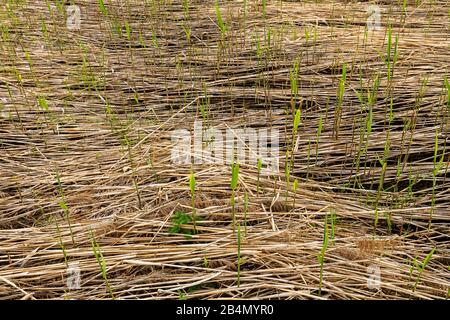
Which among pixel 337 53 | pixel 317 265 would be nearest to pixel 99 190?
pixel 317 265

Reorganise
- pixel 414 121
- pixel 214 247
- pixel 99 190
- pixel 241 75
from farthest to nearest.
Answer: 1. pixel 241 75
2. pixel 414 121
3. pixel 99 190
4. pixel 214 247

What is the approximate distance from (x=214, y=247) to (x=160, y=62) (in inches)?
59.7

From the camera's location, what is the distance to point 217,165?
74.5 inches

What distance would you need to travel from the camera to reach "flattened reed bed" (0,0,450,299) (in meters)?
1.46

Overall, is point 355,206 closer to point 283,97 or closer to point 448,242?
point 448,242

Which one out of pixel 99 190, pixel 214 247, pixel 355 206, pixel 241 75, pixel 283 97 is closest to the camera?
pixel 214 247

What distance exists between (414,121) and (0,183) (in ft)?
5.74

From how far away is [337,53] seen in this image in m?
2.70

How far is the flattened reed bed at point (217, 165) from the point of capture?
1.46 m
